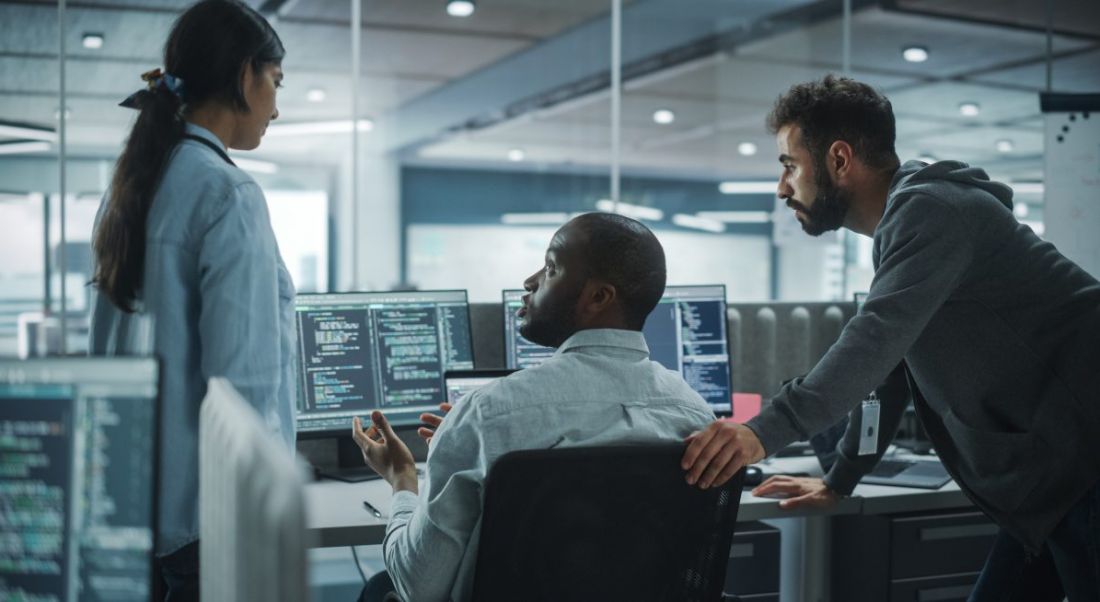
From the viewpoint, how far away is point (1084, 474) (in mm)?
1569

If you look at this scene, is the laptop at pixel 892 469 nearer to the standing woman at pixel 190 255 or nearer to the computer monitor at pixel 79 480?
the standing woman at pixel 190 255

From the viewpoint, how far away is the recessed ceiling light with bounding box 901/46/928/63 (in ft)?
19.1

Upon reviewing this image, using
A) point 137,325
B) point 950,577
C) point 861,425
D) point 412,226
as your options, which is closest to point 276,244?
point 137,325

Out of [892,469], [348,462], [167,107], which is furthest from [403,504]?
[892,469]

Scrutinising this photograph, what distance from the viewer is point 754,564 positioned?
2.24 metres

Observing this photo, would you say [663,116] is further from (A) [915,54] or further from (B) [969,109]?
(B) [969,109]

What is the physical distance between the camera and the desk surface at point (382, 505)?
1825mm

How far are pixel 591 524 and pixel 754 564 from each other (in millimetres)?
1093

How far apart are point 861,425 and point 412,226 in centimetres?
545

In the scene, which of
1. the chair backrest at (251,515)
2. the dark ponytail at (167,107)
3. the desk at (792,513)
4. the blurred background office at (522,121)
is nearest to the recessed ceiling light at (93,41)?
the blurred background office at (522,121)

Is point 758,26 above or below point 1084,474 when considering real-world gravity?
above

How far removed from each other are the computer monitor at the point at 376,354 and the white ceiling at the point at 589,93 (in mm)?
1658

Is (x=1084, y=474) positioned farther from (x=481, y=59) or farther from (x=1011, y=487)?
(x=481, y=59)

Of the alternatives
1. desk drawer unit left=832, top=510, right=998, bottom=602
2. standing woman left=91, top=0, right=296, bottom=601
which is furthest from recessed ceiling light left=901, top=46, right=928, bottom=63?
standing woman left=91, top=0, right=296, bottom=601
